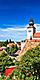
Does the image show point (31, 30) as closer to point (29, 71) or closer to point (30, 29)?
point (30, 29)

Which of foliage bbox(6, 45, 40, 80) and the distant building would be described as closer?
foliage bbox(6, 45, 40, 80)

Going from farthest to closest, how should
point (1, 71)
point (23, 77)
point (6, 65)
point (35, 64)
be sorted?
point (6, 65) → point (1, 71) → point (35, 64) → point (23, 77)

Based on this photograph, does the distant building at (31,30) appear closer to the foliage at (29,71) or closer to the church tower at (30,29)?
the church tower at (30,29)

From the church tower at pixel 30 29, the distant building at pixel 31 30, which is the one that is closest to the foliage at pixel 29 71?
the distant building at pixel 31 30

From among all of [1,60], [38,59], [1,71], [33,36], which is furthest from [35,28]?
[38,59]

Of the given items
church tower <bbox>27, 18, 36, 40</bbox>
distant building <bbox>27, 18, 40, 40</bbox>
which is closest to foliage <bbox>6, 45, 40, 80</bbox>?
distant building <bbox>27, 18, 40, 40</bbox>

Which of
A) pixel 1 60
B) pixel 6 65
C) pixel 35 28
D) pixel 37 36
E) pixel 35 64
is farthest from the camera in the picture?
pixel 35 28

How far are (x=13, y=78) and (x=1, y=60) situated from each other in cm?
843

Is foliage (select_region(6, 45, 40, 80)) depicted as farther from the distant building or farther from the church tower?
the church tower

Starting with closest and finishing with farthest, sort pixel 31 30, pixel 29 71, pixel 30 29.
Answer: pixel 29 71 → pixel 31 30 → pixel 30 29

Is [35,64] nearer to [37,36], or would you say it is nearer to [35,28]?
[37,36]

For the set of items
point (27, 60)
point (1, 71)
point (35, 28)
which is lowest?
point (1, 71)

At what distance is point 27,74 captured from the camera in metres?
14.2

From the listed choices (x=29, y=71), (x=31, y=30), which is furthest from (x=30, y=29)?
(x=29, y=71)
